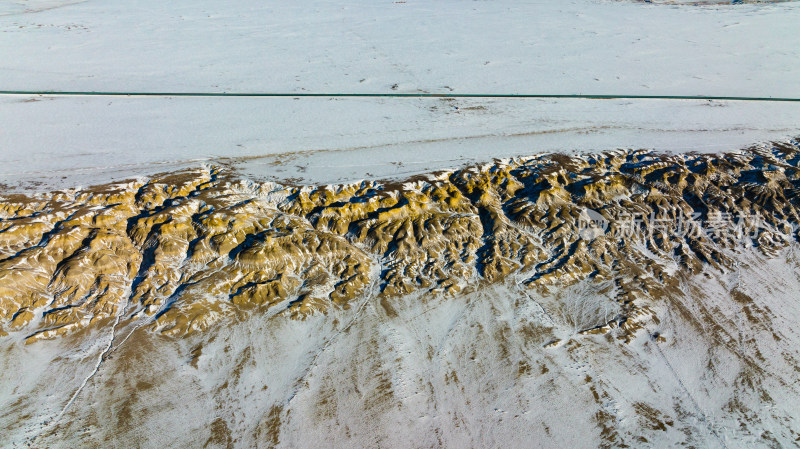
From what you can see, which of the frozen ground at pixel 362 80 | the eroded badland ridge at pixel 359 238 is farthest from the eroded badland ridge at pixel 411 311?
the frozen ground at pixel 362 80

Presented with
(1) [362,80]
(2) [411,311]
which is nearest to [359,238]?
(2) [411,311]

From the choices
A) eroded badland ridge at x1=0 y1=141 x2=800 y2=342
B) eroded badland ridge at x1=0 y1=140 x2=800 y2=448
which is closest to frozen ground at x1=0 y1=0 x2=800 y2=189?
eroded badland ridge at x1=0 y1=141 x2=800 y2=342

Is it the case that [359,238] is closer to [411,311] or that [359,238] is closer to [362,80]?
[411,311]

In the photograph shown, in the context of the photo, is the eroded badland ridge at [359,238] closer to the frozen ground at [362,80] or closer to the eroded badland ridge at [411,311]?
the eroded badland ridge at [411,311]

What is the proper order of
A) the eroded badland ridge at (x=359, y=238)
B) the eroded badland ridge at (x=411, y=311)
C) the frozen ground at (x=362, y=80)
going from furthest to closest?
the frozen ground at (x=362, y=80)
the eroded badland ridge at (x=359, y=238)
the eroded badland ridge at (x=411, y=311)

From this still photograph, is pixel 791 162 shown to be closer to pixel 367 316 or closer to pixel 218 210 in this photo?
pixel 367 316

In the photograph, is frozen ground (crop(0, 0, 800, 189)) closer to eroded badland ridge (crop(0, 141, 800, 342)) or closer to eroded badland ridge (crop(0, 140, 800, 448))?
eroded badland ridge (crop(0, 141, 800, 342))
